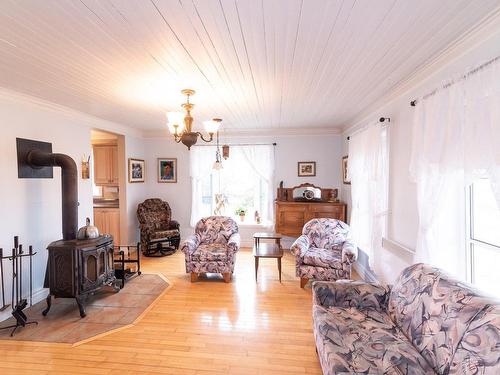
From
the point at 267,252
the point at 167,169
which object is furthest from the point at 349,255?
the point at 167,169

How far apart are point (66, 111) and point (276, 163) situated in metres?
3.62

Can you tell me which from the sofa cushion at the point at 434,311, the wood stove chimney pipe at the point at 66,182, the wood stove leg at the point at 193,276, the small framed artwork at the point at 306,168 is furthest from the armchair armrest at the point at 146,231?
the sofa cushion at the point at 434,311

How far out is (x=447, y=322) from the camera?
5.10ft

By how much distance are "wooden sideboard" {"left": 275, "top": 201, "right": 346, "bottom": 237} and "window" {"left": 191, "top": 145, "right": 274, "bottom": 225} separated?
51 cm

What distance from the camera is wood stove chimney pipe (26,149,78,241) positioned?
3.18m

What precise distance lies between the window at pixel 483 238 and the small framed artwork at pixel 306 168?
3537 millimetres

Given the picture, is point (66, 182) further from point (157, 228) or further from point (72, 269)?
point (157, 228)

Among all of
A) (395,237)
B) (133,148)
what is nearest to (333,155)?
(395,237)

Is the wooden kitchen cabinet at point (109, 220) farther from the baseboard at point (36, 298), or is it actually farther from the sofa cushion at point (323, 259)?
the sofa cushion at point (323, 259)

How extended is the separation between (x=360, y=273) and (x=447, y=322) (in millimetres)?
2751

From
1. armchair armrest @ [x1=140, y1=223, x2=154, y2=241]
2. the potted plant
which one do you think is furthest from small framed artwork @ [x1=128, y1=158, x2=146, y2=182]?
the potted plant

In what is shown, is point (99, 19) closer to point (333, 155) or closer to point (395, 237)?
point (395, 237)

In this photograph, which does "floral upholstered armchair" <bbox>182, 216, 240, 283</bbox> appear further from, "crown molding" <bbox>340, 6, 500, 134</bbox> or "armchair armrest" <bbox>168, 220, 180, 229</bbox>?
Answer: "crown molding" <bbox>340, 6, 500, 134</bbox>

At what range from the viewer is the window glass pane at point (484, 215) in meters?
1.87
